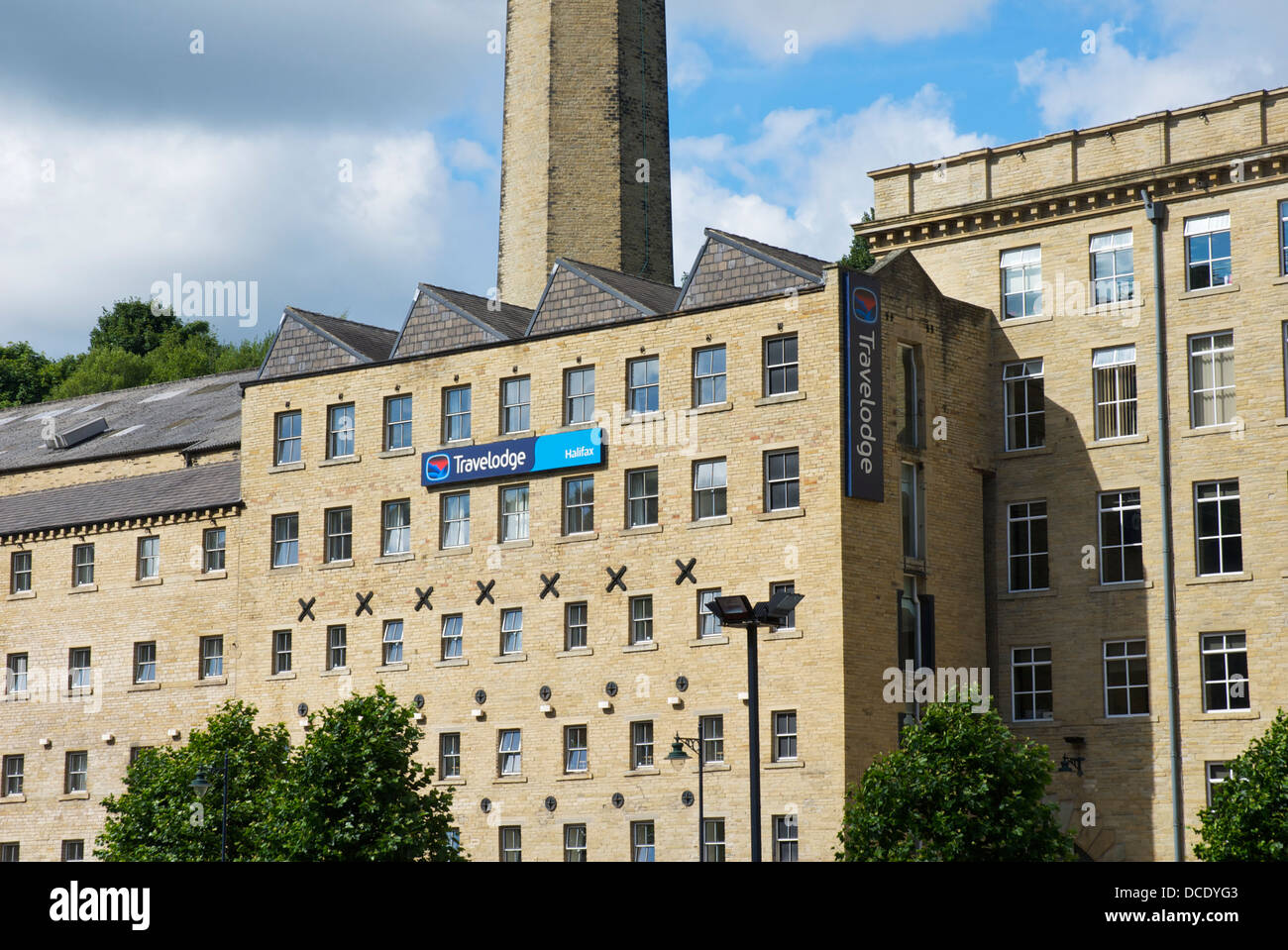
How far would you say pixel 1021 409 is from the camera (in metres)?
49.3

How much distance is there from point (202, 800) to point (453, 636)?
855cm

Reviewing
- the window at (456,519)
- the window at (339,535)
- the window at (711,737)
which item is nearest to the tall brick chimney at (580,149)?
the window at (456,519)

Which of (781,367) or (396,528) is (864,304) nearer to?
(781,367)

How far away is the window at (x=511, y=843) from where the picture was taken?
47.8m

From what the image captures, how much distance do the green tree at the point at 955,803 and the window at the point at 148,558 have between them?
28856 mm

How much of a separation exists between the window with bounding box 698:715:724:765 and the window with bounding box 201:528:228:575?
18827 millimetres

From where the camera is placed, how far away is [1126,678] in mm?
46312

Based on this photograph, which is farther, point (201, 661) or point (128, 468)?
point (128, 468)

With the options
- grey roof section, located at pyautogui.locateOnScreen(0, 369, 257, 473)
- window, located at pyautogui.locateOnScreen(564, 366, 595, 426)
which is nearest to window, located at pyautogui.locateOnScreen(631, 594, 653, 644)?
window, located at pyautogui.locateOnScreen(564, 366, 595, 426)

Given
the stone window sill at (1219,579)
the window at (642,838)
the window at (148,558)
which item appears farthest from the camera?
the window at (148,558)

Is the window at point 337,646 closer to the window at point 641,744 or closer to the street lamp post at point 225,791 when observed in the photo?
the street lamp post at point 225,791
